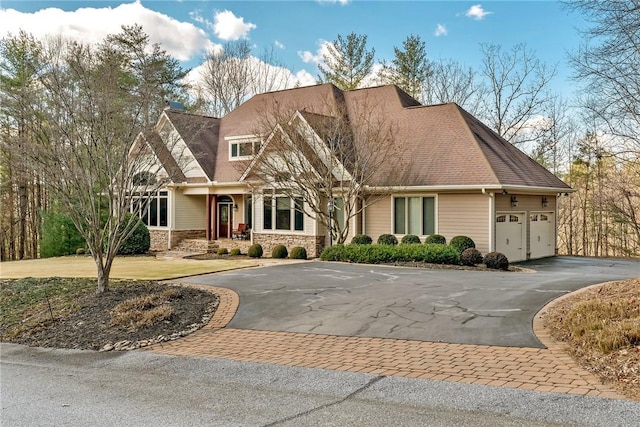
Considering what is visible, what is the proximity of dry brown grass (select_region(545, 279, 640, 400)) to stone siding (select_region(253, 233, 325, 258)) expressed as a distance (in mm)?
13398

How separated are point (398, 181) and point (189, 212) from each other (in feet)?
37.9

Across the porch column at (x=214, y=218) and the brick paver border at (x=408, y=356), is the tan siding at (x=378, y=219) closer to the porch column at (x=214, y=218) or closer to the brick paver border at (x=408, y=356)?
the porch column at (x=214, y=218)

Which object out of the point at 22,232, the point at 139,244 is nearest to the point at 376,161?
the point at 139,244

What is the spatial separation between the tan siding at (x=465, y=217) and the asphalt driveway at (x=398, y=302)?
4.96 m

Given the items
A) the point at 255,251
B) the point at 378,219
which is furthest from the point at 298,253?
the point at 378,219

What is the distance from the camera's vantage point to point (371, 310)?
920 cm

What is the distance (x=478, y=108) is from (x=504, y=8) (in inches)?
580

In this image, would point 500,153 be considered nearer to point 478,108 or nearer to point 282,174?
point 282,174

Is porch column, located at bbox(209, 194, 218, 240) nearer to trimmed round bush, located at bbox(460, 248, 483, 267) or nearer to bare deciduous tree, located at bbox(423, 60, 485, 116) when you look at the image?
trimmed round bush, located at bbox(460, 248, 483, 267)

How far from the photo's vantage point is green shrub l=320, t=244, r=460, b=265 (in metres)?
16.7

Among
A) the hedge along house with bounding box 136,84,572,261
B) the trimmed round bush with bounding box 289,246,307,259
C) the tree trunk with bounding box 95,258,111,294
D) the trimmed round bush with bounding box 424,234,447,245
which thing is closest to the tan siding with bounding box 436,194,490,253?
the hedge along house with bounding box 136,84,572,261

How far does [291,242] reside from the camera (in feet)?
72.7

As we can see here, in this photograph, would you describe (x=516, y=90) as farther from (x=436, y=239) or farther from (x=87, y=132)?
(x=87, y=132)

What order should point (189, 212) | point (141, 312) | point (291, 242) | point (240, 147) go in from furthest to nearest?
1. point (189, 212)
2. point (240, 147)
3. point (291, 242)
4. point (141, 312)
